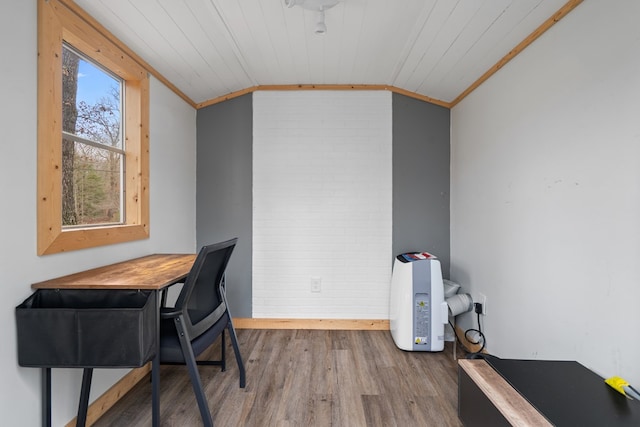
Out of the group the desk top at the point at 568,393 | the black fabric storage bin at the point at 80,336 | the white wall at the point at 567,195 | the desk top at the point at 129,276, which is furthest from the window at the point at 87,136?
the white wall at the point at 567,195

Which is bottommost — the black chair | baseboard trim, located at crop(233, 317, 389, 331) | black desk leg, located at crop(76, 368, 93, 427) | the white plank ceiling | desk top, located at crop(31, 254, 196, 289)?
baseboard trim, located at crop(233, 317, 389, 331)

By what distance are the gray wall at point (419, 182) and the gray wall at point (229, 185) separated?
1437 millimetres

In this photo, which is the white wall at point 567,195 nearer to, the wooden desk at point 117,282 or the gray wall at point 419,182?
the gray wall at point 419,182

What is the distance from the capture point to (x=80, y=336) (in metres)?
1.23

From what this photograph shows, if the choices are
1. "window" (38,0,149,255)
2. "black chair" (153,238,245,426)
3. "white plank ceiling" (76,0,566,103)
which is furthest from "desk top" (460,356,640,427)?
"window" (38,0,149,255)

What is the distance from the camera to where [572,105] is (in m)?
1.44

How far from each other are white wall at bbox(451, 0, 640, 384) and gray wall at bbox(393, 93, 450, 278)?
595 millimetres

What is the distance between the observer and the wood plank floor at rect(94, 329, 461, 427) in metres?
1.65

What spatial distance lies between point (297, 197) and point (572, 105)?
6.80ft

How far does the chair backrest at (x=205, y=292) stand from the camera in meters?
1.37

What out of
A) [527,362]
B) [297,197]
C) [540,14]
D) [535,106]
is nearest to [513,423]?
[527,362]

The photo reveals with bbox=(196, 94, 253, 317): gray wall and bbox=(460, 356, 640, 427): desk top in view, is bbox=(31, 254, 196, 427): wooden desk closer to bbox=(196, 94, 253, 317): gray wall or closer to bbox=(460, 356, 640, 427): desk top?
bbox=(196, 94, 253, 317): gray wall

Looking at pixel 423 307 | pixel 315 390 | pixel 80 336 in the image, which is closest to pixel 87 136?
pixel 80 336

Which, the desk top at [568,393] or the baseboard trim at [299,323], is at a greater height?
the desk top at [568,393]
